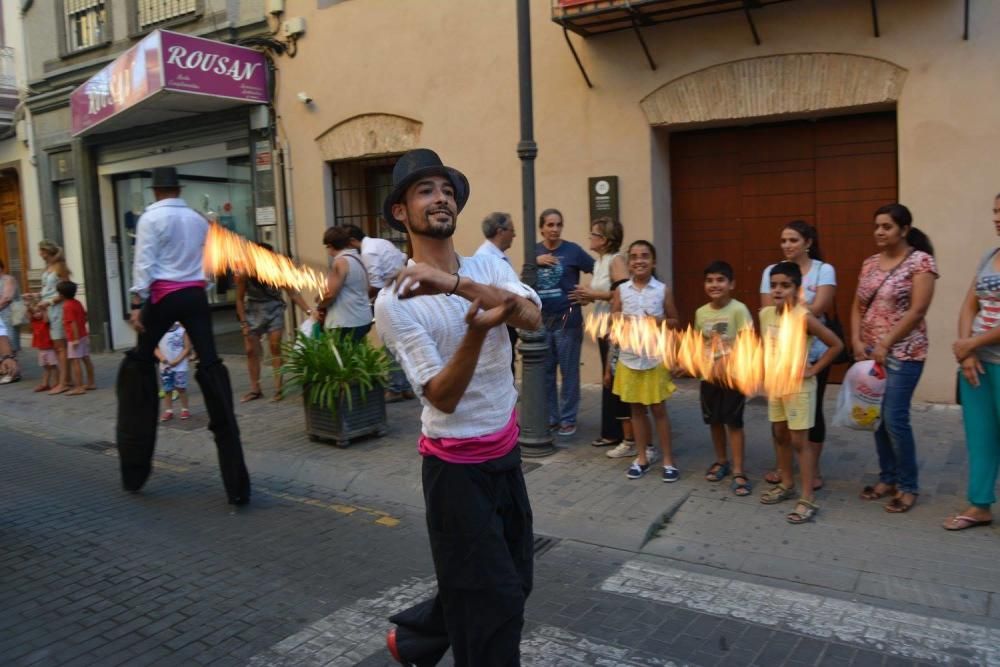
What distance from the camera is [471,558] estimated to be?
2660 mm

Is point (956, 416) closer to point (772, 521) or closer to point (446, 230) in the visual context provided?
point (772, 521)

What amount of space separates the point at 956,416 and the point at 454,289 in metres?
6.57

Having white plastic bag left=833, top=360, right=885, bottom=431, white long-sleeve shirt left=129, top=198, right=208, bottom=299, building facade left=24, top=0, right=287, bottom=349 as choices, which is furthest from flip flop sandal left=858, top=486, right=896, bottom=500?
building facade left=24, top=0, right=287, bottom=349

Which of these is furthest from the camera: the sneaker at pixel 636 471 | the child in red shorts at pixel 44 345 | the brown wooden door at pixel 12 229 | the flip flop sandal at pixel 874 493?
the brown wooden door at pixel 12 229

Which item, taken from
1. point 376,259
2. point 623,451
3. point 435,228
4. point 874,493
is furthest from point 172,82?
point 874,493

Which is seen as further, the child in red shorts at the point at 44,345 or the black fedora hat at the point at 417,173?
the child in red shorts at the point at 44,345

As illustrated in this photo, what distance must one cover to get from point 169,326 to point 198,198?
34.0 ft

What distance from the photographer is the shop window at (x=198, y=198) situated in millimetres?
15141

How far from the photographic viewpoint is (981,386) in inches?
191

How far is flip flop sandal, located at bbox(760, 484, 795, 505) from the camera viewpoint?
546 cm

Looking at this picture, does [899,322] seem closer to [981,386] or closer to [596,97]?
[981,386]

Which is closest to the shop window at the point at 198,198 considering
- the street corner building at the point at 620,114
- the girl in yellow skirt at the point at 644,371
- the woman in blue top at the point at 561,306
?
the street corner building at the point at 620,114

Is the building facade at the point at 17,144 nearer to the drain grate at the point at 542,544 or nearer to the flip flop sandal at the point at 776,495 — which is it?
the drain grate at the point at 542,544

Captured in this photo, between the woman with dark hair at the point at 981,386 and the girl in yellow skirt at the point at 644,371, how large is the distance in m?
1.90
